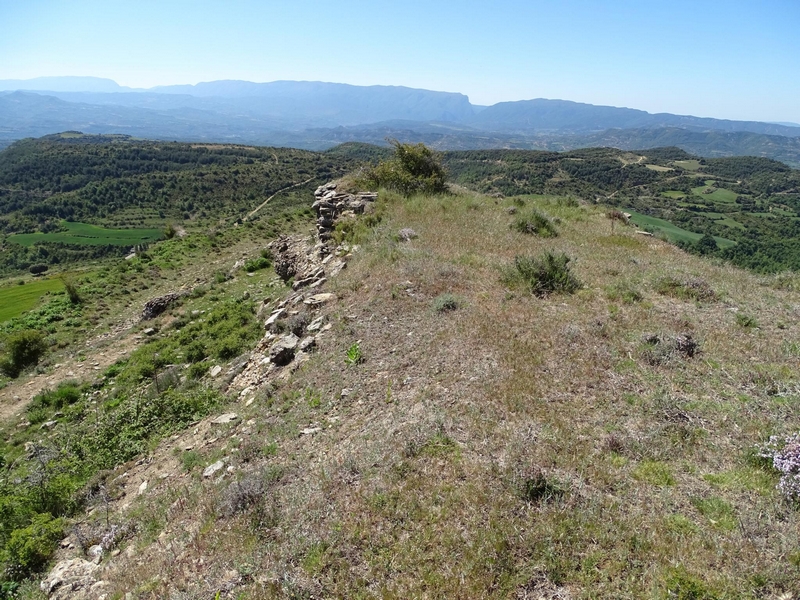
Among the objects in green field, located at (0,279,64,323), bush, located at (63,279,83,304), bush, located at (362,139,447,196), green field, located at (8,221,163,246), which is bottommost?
green field, located at (8,221,163,246)

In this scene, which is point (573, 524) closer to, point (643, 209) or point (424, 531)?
point (424, 531)

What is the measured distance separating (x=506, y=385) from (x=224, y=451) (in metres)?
4.31

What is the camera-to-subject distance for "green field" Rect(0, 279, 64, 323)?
25269 mm

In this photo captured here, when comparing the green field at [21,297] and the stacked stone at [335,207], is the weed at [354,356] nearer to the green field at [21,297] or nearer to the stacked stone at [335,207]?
the stacked stone at [335,207]

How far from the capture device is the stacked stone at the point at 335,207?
16.4 m

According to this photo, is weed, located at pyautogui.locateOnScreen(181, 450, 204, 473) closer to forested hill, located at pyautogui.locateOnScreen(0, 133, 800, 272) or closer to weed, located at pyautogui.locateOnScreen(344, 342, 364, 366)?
weed, located at pyautogui.locateOnScreen(344, 342, 364, 366)

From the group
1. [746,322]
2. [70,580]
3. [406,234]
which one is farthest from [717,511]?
[406,234]

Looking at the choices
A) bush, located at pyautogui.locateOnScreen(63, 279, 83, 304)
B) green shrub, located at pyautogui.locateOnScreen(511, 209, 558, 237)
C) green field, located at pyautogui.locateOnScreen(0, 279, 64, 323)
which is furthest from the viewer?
green field, located at pyautogui.locateOnScreen(0, 279, 64, 323)

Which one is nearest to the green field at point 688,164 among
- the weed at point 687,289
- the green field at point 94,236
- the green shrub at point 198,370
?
the weed at point 687,289

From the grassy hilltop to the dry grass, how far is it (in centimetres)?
2

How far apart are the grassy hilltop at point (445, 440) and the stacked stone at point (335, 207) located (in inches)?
135

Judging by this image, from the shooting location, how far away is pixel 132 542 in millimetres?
4926

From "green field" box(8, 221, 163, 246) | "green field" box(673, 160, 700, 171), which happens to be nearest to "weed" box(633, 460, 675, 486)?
"green field" box(8, 221, 163, 246)

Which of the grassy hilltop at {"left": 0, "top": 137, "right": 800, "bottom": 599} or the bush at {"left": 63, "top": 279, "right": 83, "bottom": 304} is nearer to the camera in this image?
the grassy hilltop at {"left": 0, "top": 137, "right": 800, "bottom": 599}
